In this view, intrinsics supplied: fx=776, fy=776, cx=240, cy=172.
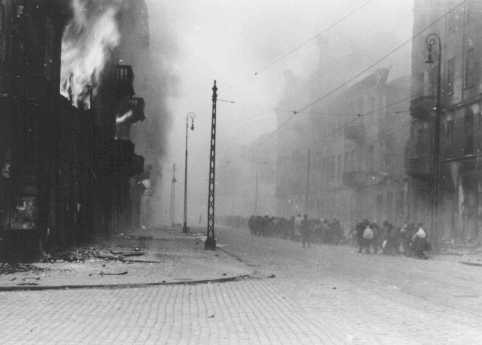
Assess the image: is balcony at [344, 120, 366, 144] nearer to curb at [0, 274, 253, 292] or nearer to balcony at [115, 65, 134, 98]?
balcony at [115, 65, 134, 98]

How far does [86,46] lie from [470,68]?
19310 millimetres

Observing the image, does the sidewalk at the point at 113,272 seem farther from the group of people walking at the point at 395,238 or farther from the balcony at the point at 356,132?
the balcony at the point at 356,132

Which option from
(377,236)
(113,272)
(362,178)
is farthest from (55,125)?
(362,178)

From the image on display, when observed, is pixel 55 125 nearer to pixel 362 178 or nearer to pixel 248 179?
pixel 362 178

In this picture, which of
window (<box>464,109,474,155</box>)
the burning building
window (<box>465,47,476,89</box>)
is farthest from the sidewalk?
window (<box>465,47,476,89</box>)

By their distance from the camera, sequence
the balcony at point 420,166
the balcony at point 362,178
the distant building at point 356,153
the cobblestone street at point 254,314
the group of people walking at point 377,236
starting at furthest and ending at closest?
the balcony at point 362,178 → the distant building at point 356,153 → the balcony at point 420,166 → the group of people walking at point 377,236 → the cobblestone street at point 254,314

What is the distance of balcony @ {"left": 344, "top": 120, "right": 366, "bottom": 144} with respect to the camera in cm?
5891

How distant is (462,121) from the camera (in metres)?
40.4

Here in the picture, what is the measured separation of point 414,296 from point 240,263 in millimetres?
10238

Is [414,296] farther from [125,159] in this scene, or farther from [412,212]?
[412,212]

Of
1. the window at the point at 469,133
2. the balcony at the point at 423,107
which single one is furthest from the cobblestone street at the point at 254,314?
the balcony at the point at 423,107

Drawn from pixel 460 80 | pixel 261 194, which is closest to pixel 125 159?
pixel 460 80

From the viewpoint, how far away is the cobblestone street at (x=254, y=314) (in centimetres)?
906

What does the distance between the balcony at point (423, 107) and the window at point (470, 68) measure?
4.19 m
